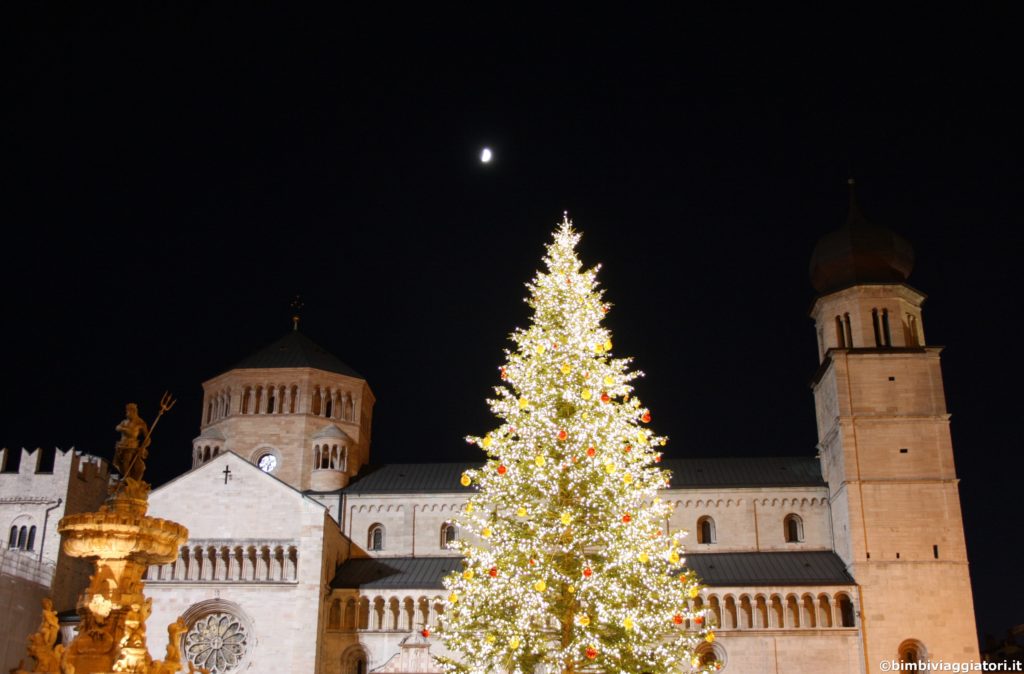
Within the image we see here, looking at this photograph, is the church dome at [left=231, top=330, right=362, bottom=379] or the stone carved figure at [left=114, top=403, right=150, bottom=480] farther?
the church dome at [left=231, top=330, right=362, bottom=379]

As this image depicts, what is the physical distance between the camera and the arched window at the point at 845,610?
39.2m

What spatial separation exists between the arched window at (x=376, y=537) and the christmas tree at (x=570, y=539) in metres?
24.7

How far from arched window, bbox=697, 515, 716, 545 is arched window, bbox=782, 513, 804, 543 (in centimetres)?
320

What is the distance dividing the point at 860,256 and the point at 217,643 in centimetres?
3183

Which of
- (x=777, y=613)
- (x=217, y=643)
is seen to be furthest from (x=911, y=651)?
(x=217, y=643)

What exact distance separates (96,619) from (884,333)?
121 feet

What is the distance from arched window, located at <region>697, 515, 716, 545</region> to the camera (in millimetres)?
45031

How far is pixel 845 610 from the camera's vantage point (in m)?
39.5

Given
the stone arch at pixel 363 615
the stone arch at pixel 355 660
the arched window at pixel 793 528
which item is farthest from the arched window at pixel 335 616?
the arched window at pixel 793 528

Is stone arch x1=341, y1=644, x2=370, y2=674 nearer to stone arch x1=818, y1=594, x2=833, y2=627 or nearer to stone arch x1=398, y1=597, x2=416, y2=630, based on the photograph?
stone arch x1=398, y1=597, x2=416, y2=630

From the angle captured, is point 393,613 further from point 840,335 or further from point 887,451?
point 840,335

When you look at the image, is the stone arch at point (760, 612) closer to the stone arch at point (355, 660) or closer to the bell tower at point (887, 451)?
the bell tower at point (887, 451)

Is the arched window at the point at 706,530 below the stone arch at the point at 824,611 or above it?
above

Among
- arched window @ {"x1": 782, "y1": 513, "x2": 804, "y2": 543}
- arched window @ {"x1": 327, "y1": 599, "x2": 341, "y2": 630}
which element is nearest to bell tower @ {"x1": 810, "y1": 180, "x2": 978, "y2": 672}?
arched window @ {"x1": 782, "y1": 513, "x2": 804, "y2": 543}
